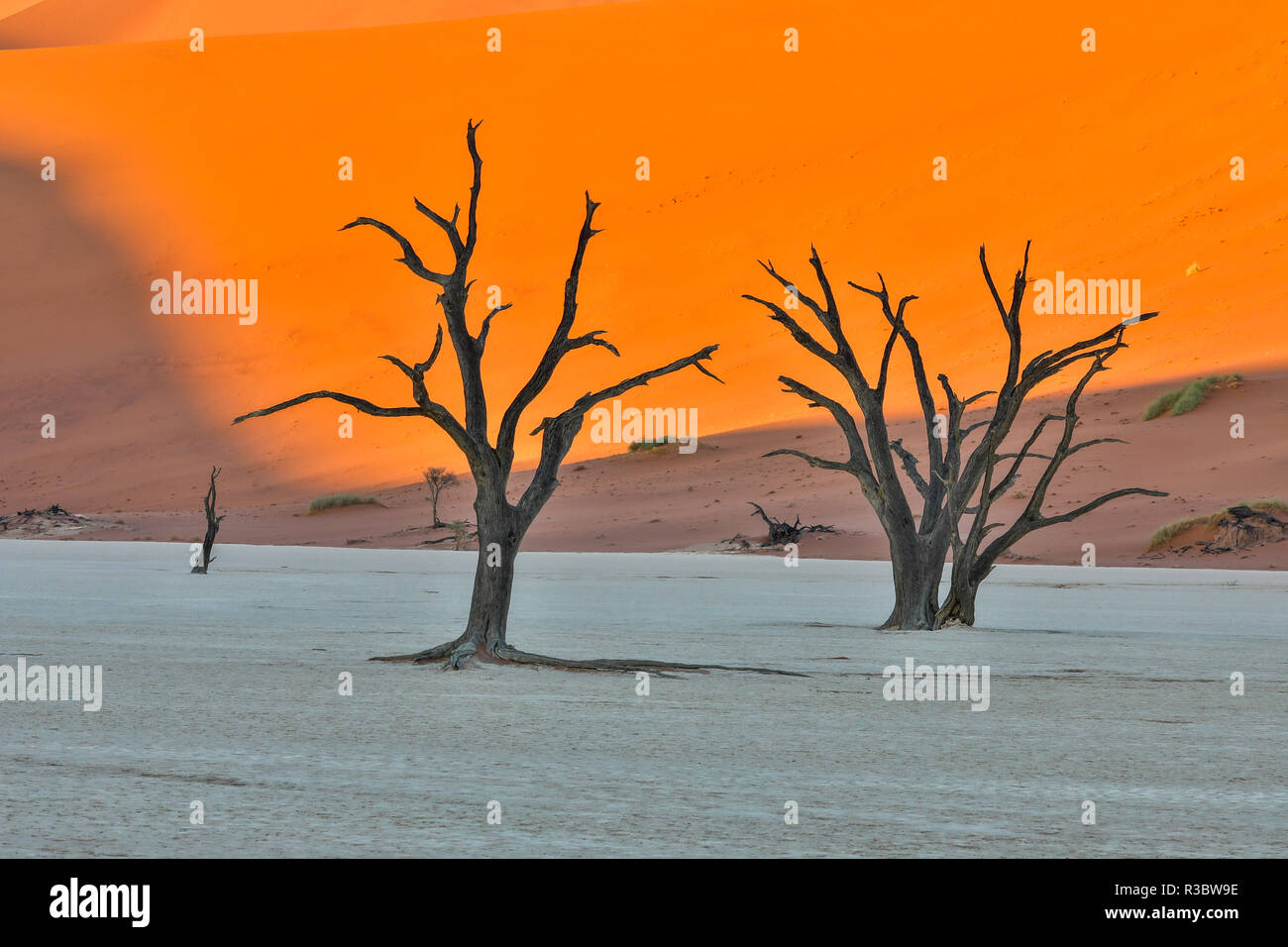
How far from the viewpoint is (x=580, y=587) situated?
29891 mm

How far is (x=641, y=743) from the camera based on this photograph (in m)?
10.1

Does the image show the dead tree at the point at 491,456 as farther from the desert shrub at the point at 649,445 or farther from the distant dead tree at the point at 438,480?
the desert shrub at the point at 649,445

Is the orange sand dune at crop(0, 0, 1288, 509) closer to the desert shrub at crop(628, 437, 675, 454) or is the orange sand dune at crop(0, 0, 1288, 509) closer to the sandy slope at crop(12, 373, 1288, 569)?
the desert shrub at crop(628, 437, 675, 454)

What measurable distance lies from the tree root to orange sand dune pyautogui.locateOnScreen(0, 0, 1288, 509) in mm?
47440

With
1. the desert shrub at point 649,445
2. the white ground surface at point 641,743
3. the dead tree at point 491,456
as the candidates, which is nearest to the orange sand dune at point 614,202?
the desert shrub at point 649,445

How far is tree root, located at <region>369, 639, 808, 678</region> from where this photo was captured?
46.8 feet

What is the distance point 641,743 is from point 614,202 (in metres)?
83.8


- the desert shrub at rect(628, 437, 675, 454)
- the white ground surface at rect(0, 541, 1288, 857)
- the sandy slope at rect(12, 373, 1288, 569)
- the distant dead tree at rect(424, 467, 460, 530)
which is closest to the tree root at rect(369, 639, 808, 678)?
the white ground surface at rect(0, 541, 1288, 857)

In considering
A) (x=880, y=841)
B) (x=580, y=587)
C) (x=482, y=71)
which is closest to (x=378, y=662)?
(x=880, y=841)

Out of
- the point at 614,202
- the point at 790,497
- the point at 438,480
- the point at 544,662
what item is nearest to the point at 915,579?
the point at 544,662

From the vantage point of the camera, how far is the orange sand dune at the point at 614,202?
74625 millimetres

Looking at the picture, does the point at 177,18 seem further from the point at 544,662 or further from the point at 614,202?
the point at 544,662

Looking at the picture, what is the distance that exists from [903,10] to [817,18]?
532 cm
